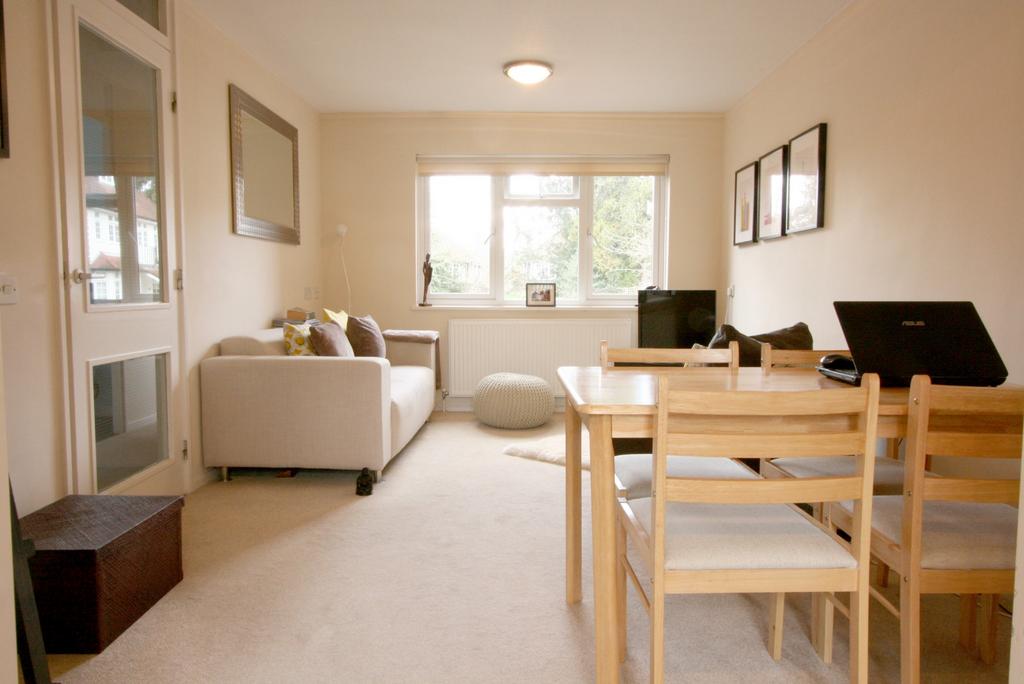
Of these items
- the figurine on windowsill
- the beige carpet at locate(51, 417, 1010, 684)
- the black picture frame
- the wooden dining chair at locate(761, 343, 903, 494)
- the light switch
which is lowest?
the beige carpet at locate(51, 417, 1010, 684)

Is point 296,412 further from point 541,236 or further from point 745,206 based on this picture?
point 745,206

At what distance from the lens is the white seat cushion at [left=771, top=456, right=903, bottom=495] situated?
1898 millimetres

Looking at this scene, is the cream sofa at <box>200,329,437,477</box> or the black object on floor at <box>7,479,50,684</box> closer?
the black object on floor at <box>7,479,50,684</box>

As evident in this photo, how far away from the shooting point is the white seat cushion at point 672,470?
6.21ft

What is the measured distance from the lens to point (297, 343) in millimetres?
3621

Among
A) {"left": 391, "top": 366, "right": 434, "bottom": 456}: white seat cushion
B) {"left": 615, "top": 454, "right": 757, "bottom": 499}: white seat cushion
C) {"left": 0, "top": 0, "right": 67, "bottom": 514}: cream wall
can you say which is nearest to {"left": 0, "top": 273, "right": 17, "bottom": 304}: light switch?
{"left": 0, "top": 0, "right": 67, "bottom": 514}: cream wall

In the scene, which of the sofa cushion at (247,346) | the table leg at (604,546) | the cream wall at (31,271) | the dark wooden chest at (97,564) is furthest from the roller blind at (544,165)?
the table leg at (604,546)

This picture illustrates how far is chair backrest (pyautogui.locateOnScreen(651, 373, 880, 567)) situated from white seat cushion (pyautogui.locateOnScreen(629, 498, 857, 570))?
6 centimetres

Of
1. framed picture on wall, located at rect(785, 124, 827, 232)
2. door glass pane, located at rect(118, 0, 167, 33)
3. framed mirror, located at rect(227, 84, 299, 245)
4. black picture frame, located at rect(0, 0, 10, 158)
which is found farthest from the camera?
framed mirror, located at rect(227, 84, 299, 245)

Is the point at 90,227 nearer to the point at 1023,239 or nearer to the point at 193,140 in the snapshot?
the point at 193,140

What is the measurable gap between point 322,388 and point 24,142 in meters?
1.58

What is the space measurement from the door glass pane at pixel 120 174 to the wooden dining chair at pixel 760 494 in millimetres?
2351

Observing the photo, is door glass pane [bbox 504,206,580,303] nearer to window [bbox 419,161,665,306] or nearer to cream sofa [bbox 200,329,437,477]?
window [bbox 419,161,665,306]

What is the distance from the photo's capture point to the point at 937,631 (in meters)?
1.93
